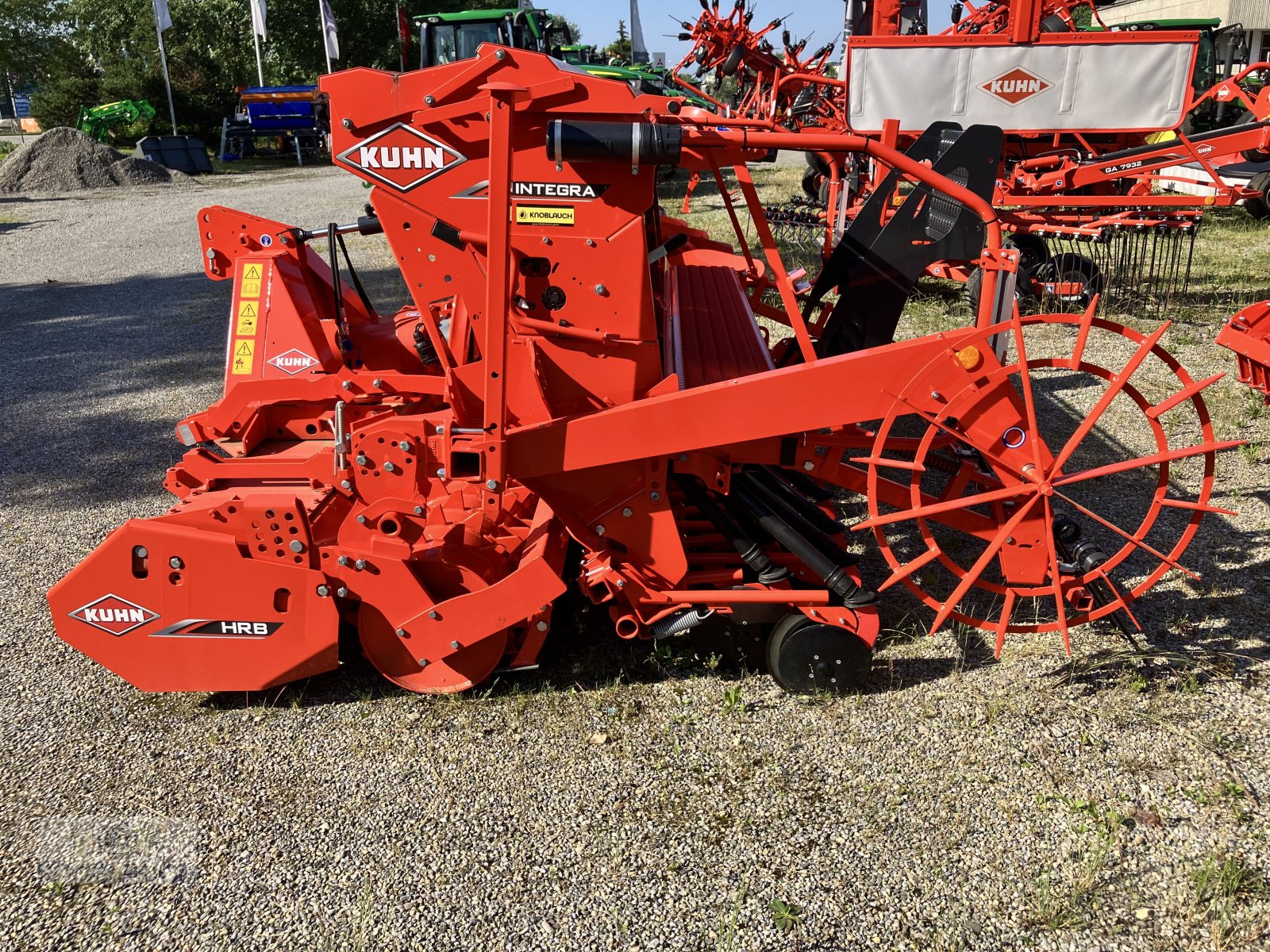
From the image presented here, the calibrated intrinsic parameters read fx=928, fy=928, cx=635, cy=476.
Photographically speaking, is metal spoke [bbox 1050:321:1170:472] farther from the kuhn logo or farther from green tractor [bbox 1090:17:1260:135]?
green tractor [bbox 1090:17:1260:135]

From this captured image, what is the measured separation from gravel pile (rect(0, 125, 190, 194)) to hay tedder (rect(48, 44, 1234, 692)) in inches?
891

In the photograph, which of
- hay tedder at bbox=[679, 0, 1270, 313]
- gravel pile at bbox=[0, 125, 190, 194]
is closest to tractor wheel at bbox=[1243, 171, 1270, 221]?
hay tedder at bbox=[679, 0, 1270, 313]

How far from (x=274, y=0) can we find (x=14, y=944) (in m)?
37.8

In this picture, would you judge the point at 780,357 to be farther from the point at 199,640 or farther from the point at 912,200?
the point at 199,640

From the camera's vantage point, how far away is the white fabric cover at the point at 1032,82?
9.04 m

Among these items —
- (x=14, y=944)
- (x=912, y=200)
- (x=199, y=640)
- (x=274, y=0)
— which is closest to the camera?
(x=14, y=944)

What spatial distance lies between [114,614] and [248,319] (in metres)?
2.04

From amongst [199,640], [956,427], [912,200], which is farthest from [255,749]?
[912,200]

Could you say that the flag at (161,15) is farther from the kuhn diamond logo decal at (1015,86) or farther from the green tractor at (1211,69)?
the kuhn diamond logo decal at (1015,86)

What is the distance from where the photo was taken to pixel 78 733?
3.63 meters

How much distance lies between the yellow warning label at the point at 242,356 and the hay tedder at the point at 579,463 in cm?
113

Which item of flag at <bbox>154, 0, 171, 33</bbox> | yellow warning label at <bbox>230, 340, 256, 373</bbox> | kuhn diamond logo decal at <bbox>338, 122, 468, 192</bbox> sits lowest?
yellow warning label at <bbox>230, 340, 256, 373</bbox>

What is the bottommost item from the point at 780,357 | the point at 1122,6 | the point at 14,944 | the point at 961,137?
the point at 14,944

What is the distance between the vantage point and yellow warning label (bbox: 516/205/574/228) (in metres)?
3.29
